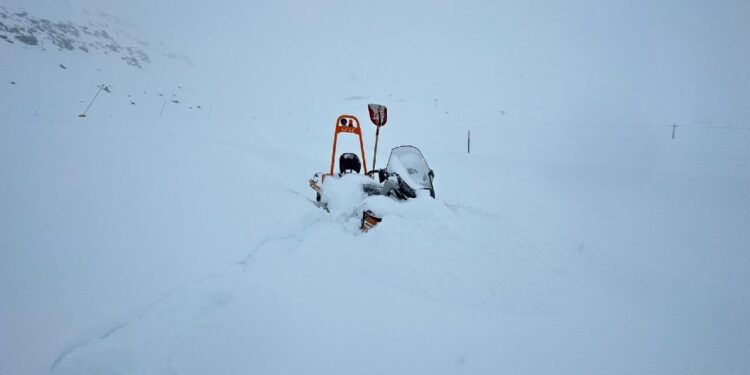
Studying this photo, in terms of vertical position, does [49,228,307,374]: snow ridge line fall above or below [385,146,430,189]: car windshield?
below

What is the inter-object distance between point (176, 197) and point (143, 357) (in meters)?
2.39

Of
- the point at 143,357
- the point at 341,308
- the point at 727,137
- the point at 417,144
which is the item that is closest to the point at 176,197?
the point at 143,357

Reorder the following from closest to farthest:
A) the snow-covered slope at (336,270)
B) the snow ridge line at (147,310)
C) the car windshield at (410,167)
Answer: the snow ridge line at (147,310), the snow-covered slope at (336,270), the car windshield at (410,167)

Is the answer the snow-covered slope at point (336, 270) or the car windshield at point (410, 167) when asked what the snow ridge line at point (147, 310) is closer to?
the snow-covered slope at point (336, 270)

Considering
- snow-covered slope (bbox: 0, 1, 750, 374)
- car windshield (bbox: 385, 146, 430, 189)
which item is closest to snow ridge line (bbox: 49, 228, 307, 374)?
snow-covered slope (bbox: 0, 1, 750, 374)

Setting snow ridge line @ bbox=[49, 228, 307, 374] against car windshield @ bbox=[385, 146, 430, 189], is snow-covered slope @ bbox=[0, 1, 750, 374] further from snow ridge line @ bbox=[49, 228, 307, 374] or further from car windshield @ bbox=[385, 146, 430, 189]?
car windshield @ bbox=[385, 146, 430, 189]

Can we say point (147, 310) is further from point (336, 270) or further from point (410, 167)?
point (410, 167)

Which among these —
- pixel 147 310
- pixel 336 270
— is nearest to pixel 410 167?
pixel 336 270

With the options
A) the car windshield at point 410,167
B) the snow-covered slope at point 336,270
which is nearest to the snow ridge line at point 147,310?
the snow-covered slope at point 336,270

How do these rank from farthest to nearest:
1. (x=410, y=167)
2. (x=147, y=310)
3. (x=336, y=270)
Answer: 1. (x=410, y=167)
2. (x=336, y=270)
3. (x=147, y=310)

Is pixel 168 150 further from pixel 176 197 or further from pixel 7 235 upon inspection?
pixel 7 235

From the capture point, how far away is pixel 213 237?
2.93 metres

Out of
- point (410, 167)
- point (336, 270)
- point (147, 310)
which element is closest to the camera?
point (147, 310)

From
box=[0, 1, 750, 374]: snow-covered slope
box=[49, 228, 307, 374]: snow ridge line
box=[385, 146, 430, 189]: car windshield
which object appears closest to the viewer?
box=[49, 228, 307, 374]: snow ridge line
